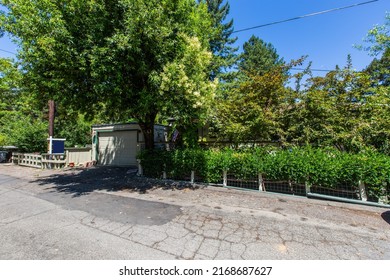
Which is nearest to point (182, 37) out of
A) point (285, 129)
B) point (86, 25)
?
point (86, 25)

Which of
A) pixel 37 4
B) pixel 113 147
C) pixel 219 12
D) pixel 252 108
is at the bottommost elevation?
pixel 113 147

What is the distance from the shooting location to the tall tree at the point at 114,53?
5586 mm

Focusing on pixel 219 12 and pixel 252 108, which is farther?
pixel 219 12

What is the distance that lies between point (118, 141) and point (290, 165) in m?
10.7

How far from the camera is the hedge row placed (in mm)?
4803

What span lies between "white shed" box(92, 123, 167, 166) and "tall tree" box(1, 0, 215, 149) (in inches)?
227

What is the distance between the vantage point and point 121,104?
6.65 metres

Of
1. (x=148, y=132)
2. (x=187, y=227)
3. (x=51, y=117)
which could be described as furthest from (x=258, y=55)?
(x=187, y=227)

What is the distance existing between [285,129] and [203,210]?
162 inches

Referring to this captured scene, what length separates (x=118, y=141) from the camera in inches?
512

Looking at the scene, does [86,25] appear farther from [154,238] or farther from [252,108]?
[154,238]

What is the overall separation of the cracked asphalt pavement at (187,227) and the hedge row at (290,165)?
61cm

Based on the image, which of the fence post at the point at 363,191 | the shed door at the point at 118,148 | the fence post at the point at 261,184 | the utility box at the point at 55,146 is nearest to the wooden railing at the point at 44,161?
the utility box at the point at 55,146

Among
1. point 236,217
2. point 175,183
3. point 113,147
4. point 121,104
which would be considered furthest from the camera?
point 113,147
